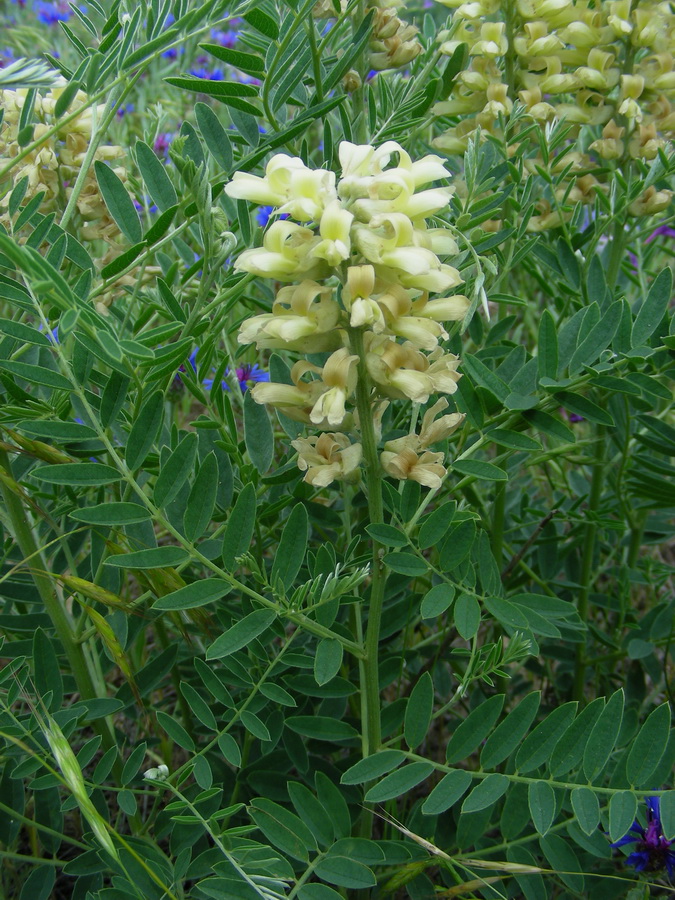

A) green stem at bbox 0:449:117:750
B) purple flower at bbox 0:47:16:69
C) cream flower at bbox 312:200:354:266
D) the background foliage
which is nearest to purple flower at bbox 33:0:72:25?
purple flower at bbox 0:47:16:69

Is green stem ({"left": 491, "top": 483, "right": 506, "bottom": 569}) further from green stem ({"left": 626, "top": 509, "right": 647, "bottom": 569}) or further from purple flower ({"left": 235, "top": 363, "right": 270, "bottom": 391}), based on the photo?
purple flower ({"left": 235, "top": 363, "right": 270, "bottom": 391})

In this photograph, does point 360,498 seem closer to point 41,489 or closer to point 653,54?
point 41,489

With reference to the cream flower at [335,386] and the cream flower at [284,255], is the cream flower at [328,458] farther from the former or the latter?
the cream flower at [284,255]

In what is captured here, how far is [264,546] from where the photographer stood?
4.98ft

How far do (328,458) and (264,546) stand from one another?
479 mm

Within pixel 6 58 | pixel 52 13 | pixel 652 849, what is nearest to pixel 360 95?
pixel 652 849

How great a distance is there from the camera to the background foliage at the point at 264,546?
44.4 inches

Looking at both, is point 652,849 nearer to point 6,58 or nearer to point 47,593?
point 47,593

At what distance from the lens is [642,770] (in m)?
1.17

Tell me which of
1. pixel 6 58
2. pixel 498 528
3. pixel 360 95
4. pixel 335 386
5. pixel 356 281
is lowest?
pixel 498 528

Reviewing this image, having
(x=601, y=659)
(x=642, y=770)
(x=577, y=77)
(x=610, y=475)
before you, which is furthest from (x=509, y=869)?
(x=577, y=77)

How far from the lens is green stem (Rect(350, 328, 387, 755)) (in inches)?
40.7

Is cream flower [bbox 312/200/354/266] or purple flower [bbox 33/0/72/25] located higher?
purple flower [bbox 33/0/72/25]

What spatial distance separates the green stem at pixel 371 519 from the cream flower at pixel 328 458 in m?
0.02
